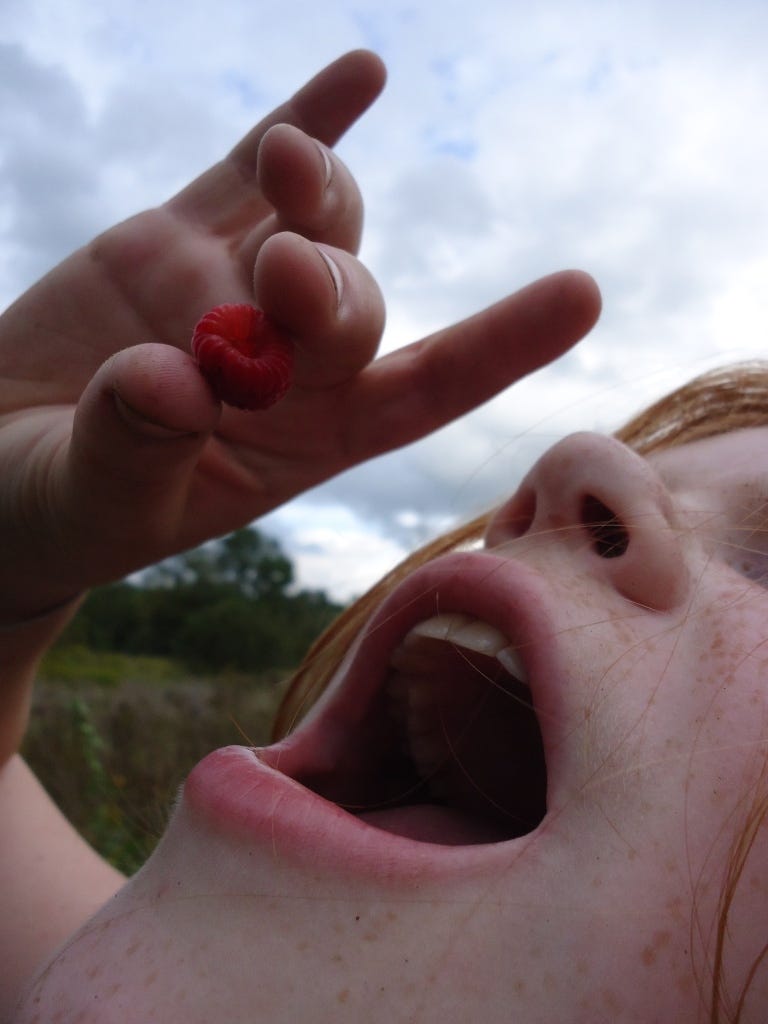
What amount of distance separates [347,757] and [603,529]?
50cm

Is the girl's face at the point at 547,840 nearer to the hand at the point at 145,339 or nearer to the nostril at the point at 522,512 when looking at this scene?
the nostril at the point at 522,512

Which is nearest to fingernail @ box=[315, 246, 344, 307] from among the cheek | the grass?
the cheek

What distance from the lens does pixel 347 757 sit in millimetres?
1156

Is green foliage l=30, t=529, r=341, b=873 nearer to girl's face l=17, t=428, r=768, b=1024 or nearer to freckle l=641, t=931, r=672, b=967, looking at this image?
girl's face l=17, t=428, r=768, b=1024

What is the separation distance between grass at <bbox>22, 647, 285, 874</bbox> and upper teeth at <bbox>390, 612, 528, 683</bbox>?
0.64 metres

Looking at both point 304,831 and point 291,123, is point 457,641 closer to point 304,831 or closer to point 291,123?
point 304,831

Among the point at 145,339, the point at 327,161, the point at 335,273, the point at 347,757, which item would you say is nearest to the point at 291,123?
the point at 327,161

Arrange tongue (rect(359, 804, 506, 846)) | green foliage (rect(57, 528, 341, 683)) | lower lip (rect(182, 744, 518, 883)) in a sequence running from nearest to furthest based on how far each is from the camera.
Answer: lower lip (rect(182, 744, 518, 883)) → tongue (rect(359, 804, 506, 846)) → green foliage (rect(57, 528, 341, 683))

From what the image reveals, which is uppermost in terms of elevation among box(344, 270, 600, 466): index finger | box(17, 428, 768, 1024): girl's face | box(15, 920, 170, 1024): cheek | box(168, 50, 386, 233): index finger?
box(168, 50, 386, 233): index finger

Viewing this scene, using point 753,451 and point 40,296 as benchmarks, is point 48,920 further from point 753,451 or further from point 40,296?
point 753,451

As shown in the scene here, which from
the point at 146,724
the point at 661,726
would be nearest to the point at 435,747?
the point at 661,726

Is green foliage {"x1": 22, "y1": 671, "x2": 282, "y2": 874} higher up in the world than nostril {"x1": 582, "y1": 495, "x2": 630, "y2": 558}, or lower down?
lower down

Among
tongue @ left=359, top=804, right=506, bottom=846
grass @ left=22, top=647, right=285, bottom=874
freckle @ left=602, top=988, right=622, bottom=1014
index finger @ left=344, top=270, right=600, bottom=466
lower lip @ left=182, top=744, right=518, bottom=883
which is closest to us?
freckle @ left=602, top=988, right=622, bottom=1014

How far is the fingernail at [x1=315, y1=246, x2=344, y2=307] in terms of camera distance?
3.26 ft
